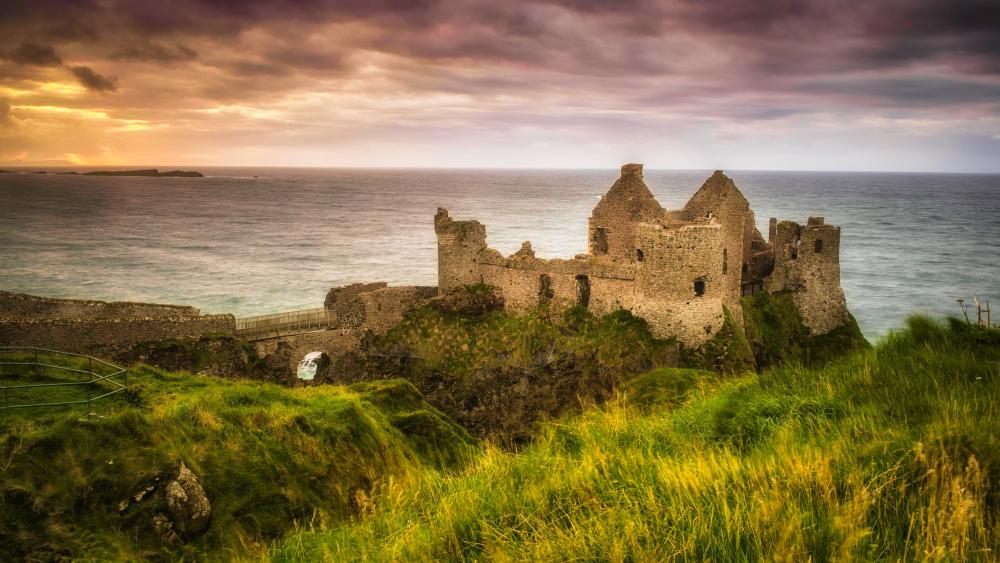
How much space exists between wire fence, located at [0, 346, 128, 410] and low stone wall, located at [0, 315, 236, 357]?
792cm

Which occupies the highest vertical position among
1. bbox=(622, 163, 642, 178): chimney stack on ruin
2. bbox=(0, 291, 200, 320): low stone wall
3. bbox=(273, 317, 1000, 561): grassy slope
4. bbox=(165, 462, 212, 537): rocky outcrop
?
bbox=(622, 163, 642, 178): chimney stack on ruin

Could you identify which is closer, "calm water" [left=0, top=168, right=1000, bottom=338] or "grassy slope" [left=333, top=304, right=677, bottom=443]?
"grassy slope" [left=333, top=304, right=677, bottom=443]

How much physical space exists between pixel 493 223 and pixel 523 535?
4178 inches

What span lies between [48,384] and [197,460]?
486 centimetres

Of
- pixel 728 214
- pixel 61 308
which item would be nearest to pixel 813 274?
pixel 728 214

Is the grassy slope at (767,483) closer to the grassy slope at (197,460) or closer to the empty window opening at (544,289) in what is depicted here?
the grassy slope at (197,460)

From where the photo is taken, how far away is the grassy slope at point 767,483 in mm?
4375

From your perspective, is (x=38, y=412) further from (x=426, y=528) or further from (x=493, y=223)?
(x=493, y=223)

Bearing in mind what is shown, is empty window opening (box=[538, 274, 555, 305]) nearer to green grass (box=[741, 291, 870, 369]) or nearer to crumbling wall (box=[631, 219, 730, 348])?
crumbling wall (box=[631, 219, 730, 348])

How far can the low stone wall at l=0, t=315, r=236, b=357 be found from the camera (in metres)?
22.6

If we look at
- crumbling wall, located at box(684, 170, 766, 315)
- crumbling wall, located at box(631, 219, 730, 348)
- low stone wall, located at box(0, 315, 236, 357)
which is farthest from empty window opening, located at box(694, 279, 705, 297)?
low stone wall, located at box(0, 315, 236, 357)

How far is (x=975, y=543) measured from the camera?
13.4ft

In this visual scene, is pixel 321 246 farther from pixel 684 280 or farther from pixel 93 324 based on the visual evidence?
pixel 684 280

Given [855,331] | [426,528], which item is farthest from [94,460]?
[855,331]
